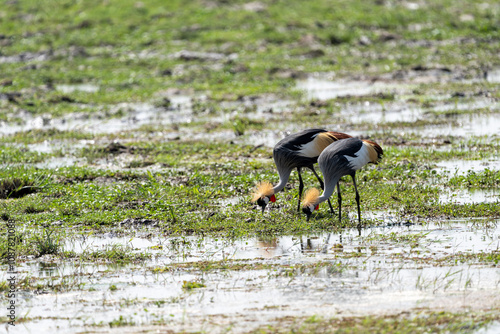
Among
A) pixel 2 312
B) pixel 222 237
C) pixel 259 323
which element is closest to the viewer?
pixel 259 323

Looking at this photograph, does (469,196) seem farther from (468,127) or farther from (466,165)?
(468,127)

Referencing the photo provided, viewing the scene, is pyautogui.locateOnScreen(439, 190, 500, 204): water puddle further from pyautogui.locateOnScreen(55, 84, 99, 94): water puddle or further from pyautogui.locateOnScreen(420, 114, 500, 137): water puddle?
pyautogui.locateOnScreen(55, 84, 99, 94): water puddle

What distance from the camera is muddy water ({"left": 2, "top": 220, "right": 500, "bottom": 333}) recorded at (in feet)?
22.7

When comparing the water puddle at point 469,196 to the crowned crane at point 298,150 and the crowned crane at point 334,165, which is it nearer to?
the crowned crane at point 334,165

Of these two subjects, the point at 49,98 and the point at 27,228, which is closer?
the point at 27,228

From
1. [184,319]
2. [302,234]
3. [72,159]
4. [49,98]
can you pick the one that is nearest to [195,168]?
[72,159]

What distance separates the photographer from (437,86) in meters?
21.5

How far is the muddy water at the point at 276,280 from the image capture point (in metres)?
6.92

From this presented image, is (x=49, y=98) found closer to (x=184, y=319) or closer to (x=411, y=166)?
(x=411, y=166)

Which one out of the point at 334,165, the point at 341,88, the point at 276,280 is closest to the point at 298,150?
the point at 334,165

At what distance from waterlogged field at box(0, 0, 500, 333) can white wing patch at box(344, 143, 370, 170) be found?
29.8 inches

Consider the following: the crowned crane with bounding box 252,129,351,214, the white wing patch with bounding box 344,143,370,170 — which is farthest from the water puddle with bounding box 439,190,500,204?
the crowned crane with bounding box 252,129,351,214

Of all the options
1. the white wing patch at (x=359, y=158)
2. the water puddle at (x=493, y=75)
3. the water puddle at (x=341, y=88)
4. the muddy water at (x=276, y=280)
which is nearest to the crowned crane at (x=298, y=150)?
the white wing patch at (x=359, y=158)

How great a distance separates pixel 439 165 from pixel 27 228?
7.06m
